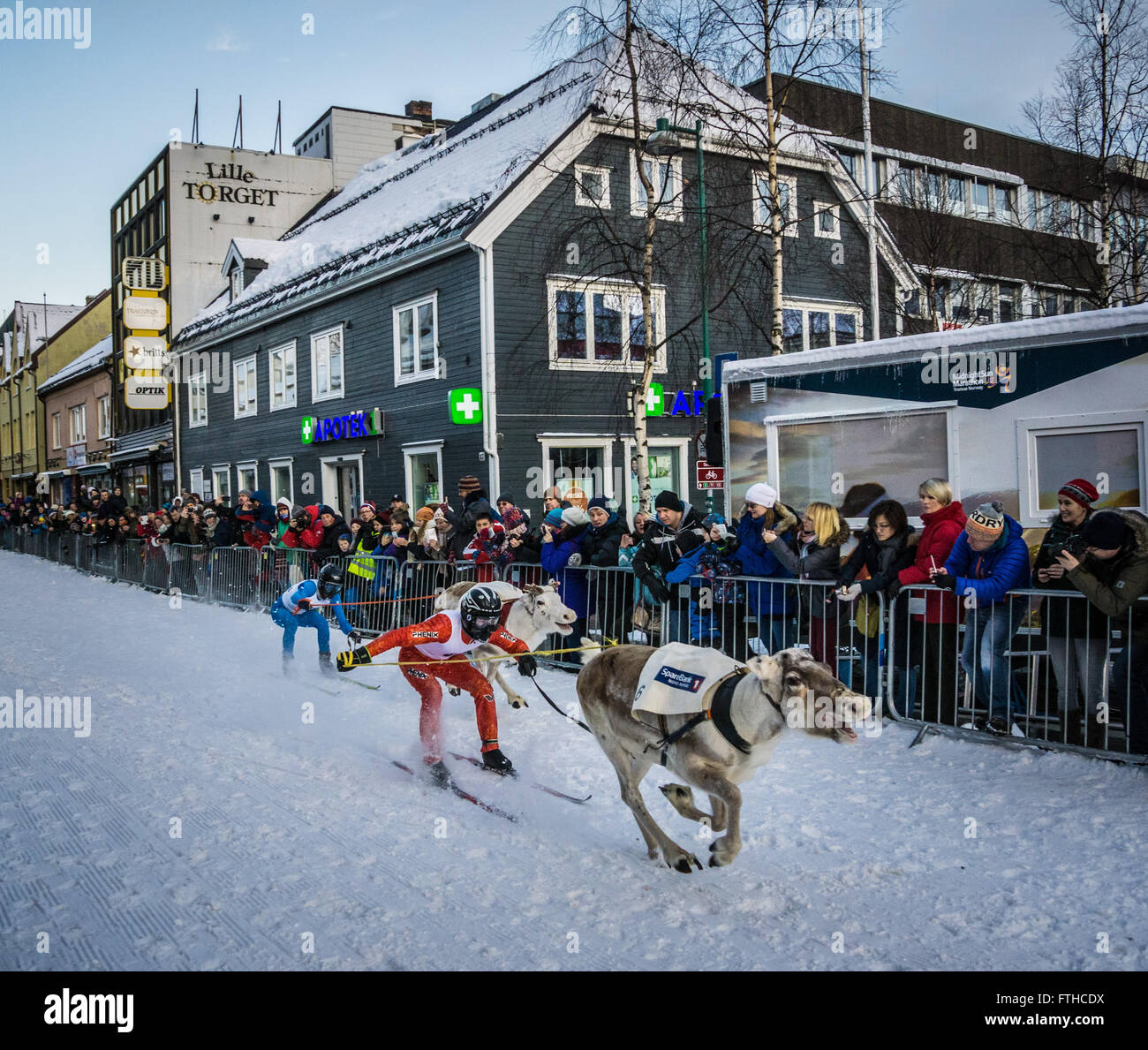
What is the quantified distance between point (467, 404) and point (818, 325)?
9.17 metres

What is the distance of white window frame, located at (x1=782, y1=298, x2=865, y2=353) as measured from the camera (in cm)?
2189

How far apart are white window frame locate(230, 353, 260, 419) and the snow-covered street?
20831 millimetres

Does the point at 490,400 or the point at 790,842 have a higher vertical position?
the point at 490,400

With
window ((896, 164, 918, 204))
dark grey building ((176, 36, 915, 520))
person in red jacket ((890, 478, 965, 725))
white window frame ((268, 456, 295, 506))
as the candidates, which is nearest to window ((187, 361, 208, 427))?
white window frame ((268, 456, 295, 506))

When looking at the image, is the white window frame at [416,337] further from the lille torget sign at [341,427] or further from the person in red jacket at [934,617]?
the person in red jacket at [934,617]

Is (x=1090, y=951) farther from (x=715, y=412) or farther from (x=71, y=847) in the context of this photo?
(x=715, y=412)

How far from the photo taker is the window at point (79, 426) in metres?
47.6

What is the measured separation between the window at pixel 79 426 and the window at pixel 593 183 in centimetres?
3731

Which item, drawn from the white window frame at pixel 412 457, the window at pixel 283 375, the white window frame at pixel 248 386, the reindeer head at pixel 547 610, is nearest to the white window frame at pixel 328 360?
the window at pixel 283 375

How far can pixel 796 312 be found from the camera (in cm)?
2194

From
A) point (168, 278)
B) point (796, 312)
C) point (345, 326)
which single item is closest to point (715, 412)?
point (796, 312)

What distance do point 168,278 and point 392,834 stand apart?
32760 millimetres

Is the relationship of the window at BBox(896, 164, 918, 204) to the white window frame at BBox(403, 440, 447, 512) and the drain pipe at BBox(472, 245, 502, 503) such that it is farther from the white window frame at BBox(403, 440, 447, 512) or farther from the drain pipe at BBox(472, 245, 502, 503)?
the white window frame at BBox(403, 440, 447, 512)

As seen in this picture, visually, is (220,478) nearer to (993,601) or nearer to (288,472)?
(288,472)
